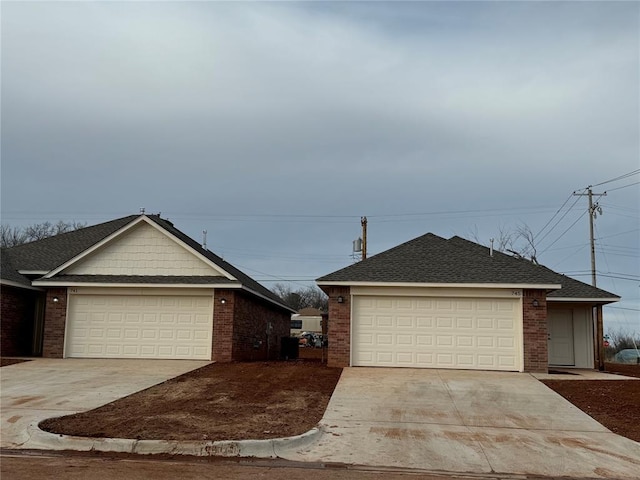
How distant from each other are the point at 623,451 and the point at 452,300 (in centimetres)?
853

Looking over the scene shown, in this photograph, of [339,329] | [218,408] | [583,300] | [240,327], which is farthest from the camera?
[583,300]

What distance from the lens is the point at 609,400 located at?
13.3m

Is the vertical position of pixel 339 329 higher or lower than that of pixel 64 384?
higher

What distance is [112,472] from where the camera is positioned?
743 cm

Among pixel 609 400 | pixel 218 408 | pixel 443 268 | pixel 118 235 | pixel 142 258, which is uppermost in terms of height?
pixel 118 235

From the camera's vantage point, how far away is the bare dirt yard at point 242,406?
9.73 meters

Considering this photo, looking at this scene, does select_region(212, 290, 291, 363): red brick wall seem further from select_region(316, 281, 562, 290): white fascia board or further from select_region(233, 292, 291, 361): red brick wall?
select_region(316, 281, 562, 290): white fascia board

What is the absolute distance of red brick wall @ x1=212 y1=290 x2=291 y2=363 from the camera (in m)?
19.1

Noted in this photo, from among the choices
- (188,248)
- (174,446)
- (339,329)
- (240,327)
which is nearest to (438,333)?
(339,329)

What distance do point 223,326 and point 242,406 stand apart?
293 inches

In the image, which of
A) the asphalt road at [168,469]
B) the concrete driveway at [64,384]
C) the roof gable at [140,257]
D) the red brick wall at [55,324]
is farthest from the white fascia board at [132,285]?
the asphalt road at [168,469]

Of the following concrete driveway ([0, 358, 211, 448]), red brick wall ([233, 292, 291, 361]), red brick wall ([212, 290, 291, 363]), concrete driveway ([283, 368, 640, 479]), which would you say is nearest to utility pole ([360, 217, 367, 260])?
red brick wall ([233, 292, 291, 361])

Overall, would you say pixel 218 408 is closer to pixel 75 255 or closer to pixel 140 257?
pixel 140 257

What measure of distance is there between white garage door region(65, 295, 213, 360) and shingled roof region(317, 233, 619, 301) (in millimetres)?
4673
